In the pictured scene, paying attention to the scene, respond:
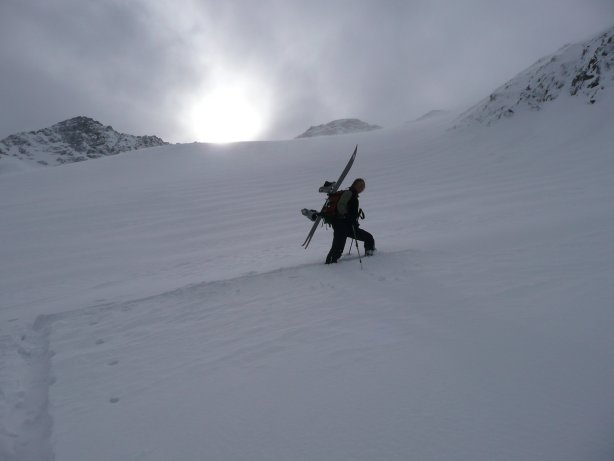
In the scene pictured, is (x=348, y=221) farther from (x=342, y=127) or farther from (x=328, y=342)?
(x=342, y=127)

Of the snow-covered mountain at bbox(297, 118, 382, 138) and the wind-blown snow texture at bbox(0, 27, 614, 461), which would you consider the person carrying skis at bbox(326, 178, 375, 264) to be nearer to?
the wind-blown snow texture at bbox(0, 27, 614, 461)

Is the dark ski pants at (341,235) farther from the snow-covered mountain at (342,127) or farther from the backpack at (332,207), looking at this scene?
the snow-covered mountain at (342,127)

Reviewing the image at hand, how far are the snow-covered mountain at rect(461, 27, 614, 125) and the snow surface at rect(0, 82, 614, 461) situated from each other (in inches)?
394

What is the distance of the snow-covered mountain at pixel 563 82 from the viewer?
1606cm

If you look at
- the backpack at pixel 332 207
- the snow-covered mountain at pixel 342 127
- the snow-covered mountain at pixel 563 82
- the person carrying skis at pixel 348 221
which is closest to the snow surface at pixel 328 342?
the person carrying skis at pixel 348 221

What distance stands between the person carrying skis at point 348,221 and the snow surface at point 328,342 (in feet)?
1.51

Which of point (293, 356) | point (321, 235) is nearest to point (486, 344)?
point (293, 356)

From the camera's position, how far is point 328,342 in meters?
3.46

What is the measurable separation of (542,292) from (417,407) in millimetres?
2517

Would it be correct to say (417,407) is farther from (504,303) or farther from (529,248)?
(529,248)

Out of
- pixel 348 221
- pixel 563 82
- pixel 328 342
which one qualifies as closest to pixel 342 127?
pixel 563 82

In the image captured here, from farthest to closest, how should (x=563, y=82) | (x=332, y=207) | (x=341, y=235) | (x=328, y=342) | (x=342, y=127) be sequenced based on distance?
(x=342, y=127) < (x=563, y=82) < (x=341, y=235) < (x=332, y=207) < (x=328, y=342)

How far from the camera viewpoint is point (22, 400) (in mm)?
3090

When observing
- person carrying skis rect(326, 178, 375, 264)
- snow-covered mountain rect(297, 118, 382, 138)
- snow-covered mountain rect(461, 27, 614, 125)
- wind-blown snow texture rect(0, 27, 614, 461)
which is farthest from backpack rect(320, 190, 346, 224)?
snow-covered mountain rect(297, 118, 382, 138)
